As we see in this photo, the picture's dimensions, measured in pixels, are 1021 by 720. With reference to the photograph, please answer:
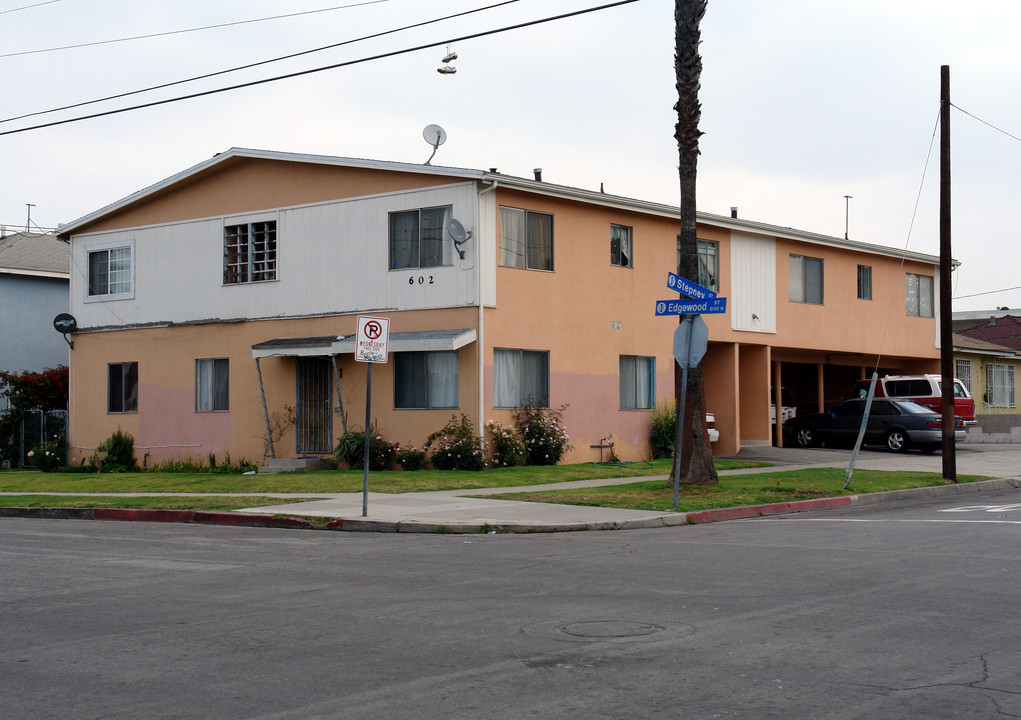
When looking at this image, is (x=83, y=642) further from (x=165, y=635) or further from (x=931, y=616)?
(x=931, y=616)

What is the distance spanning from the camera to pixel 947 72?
71.2 feet

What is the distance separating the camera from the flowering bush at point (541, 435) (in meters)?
24.2

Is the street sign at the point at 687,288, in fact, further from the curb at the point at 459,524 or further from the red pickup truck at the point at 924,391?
the red pickup truck at the point at 924,391

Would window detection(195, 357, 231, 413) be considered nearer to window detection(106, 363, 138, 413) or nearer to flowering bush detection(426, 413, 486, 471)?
window detection(106, 363, 138, 413)

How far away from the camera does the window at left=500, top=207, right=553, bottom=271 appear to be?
2403cm

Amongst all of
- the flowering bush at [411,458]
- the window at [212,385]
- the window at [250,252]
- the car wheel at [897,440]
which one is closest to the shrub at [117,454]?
the window at [212,385]

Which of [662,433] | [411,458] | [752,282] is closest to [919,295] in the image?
[752,282]

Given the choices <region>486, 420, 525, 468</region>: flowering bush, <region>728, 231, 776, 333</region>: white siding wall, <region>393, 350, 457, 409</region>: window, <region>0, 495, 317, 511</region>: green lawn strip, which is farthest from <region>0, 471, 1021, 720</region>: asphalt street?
<region>728, 231, 776, 333</region>: white siding wall

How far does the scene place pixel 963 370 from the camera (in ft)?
133

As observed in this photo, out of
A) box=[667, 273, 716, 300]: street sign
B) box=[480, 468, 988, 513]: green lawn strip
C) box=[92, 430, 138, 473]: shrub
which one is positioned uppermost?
box=[667, 273, 716, 300]: street sign

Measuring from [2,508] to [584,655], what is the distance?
15.1 meters

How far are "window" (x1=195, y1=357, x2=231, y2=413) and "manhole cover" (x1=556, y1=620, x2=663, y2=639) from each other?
821 inches

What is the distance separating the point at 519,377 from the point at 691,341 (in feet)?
28.4

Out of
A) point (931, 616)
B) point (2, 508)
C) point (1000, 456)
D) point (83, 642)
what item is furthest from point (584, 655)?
point (1000, 456)
